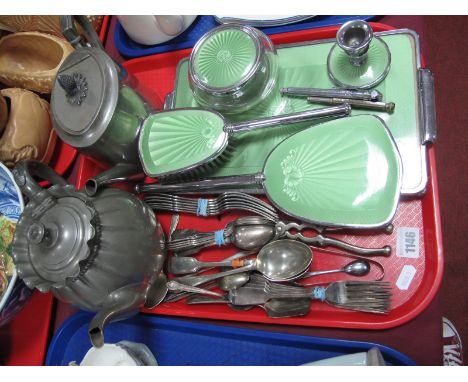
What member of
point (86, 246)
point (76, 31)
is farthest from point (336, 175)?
point (76, 31)

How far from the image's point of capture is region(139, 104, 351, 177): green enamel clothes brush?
0.65 metres

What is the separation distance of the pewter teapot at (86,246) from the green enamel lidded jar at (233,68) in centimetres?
22

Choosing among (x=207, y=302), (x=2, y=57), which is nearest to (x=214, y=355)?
(x=207, y=302)

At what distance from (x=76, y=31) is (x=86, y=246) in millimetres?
370

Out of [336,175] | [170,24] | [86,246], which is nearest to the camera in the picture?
[86,246]

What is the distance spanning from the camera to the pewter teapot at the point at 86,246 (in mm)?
525

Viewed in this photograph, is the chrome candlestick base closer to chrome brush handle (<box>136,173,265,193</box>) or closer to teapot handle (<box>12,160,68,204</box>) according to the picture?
chrome brush handle (<box>136,173,265,193</box>)

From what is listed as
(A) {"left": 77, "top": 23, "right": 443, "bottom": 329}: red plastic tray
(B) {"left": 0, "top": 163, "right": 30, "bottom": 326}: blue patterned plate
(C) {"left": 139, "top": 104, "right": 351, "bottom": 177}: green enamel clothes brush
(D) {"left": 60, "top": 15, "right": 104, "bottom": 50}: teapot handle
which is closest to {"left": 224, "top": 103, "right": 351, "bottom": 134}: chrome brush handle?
(C) {"left": 139, "top": 104, "right": 351, "bottom": 177}: green enamel clothes brush

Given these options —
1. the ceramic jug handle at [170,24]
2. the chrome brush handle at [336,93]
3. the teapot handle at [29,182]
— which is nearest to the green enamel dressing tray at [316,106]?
the chrome brush handle at [336,93]

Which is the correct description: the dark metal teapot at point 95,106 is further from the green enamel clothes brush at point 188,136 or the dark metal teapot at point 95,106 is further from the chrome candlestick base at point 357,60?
the chrome candlestick base at point 357,60


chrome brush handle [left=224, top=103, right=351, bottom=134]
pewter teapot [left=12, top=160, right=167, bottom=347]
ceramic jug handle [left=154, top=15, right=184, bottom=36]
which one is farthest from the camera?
ceramic jug handle [left=154, top=15, right=184, bottom=36]

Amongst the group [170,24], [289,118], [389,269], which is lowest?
[389,269]

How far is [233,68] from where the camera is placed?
662 millimetres

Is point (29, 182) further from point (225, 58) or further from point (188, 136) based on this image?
point (225, 58)
